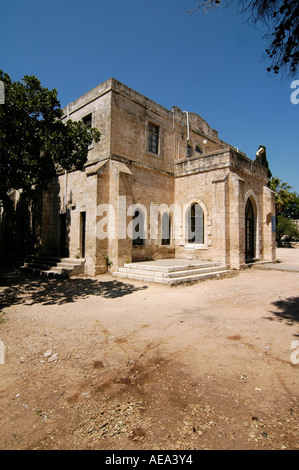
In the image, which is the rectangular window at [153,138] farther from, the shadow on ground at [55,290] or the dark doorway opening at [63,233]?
the shadow on ground at [55,290]

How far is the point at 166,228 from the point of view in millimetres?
14211

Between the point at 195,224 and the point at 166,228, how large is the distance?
1725 millimetres

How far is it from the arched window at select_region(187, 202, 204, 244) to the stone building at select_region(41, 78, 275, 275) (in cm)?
6

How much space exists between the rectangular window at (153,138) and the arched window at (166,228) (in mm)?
3829

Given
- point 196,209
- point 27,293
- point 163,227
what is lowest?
point 27,293

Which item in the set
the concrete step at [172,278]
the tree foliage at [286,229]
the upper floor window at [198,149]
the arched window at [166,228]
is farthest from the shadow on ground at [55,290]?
the tree foliage at [286,229]

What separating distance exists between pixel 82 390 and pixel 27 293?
6030 mm

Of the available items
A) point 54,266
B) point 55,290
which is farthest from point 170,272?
point 54,266

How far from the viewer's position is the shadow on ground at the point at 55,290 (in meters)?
6.94

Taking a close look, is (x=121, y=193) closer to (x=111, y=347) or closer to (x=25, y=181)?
(x=25, y=181)

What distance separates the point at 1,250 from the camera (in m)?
18.5

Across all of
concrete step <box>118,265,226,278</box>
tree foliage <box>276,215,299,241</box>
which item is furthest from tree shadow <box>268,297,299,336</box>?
tree foliage <box>276,215,299,241</box>
